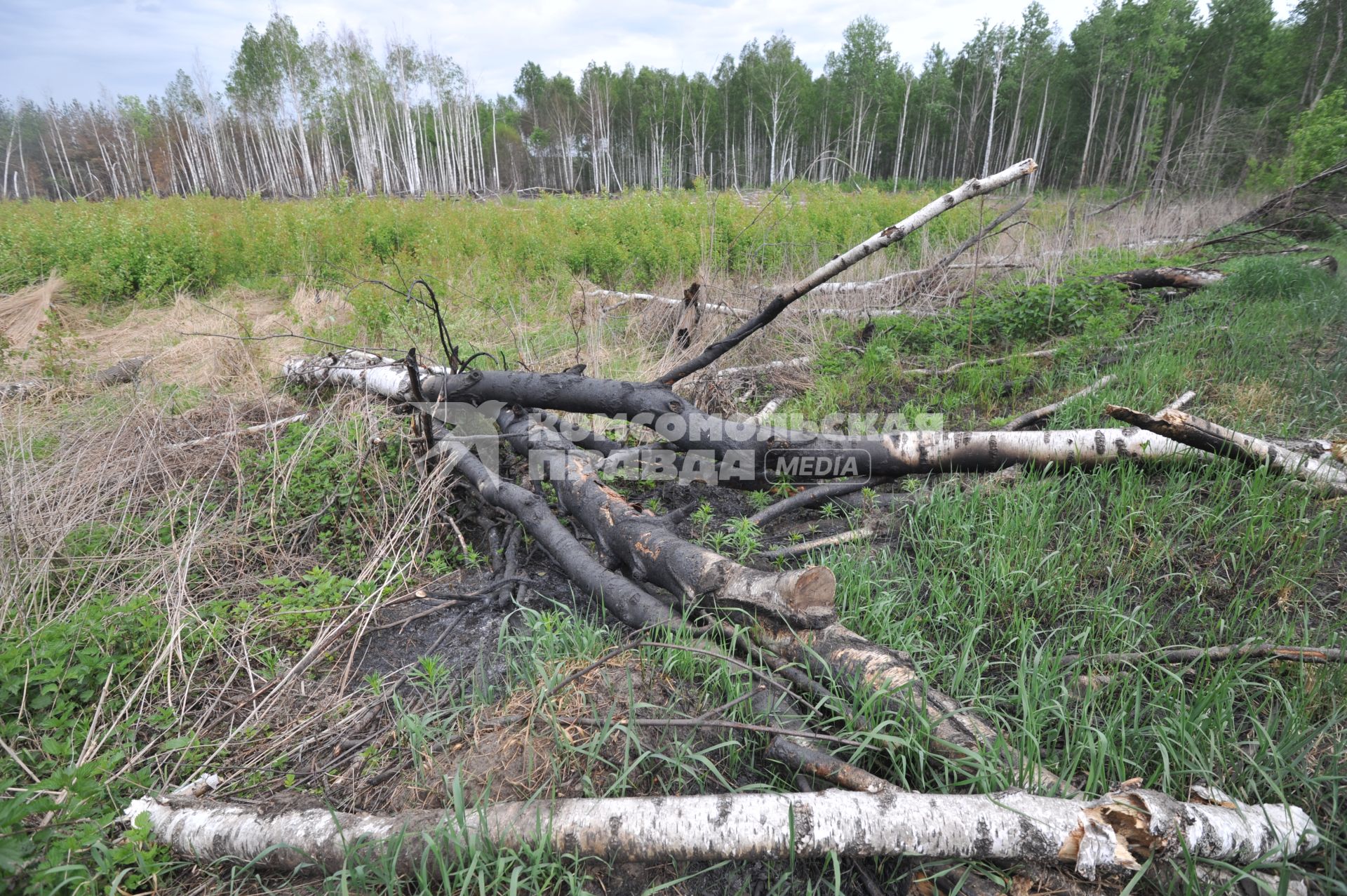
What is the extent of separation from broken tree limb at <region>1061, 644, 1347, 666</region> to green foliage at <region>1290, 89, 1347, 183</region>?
14.2m

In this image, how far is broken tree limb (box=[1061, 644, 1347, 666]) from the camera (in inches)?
75.5

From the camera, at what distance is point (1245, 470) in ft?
9.71

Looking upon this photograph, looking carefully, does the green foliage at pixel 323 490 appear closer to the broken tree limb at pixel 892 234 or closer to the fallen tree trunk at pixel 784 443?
the fallen tree trunk at pixel 784 443

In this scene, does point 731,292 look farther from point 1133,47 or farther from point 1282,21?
point 1282,21

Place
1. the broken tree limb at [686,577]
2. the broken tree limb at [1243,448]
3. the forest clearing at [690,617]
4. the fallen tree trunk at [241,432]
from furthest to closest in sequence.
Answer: the fallen tree trunk at [241,432], the broken tree limb at [1243,448], the broken tree limb at [686,577], the forest clearing at [690,617]

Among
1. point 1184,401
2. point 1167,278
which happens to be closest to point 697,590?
point 1184,401

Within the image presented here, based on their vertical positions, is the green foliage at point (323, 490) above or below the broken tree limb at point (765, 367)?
below

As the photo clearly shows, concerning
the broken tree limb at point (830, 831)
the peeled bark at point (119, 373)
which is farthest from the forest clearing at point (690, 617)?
the peeled bark at point (119, 373)

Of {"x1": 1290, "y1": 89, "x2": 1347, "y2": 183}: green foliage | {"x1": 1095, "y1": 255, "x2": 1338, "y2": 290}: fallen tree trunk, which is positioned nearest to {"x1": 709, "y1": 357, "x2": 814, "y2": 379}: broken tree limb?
{"x1": 1095, "y1": 255, "x2": 1338, "y2": 290}: fallen tree trunk

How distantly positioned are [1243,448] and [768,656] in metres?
2.63

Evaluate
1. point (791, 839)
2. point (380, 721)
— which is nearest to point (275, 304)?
point (380, 721)

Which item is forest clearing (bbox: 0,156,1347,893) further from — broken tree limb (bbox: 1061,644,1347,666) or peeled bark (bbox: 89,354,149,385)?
peeled bark (bbox: 89,354,149,385)

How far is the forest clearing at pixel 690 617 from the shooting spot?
144 centimetres

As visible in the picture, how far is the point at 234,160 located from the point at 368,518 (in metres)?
49.0
